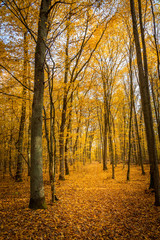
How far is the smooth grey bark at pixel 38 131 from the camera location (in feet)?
11.8

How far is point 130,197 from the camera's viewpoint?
5164 mm

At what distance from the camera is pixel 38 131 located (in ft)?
12.4

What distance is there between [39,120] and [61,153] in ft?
18.4

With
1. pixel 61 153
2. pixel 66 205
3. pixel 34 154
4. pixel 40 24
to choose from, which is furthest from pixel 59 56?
pixel 66 205

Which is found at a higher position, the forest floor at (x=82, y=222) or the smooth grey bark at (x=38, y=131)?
the smooth grey bark at (x=38, y=131)

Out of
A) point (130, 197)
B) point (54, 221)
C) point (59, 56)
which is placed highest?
point (59, 56)

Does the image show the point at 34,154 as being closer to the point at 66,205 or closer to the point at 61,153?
the point at 66,205

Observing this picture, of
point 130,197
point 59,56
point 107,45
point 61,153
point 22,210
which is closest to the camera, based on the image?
point 22,210

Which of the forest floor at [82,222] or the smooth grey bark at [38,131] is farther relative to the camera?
the smooth grey bark at [38,131]

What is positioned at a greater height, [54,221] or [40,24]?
[40,24]

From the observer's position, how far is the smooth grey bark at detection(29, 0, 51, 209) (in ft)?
Result: 11.8

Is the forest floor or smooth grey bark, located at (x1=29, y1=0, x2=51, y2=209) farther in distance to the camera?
smooth grey bark, located at (x1=29, y1=0, x2=51, y2=209)

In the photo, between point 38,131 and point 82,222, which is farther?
point 38,131

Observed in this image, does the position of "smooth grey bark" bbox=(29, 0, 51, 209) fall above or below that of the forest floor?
above
